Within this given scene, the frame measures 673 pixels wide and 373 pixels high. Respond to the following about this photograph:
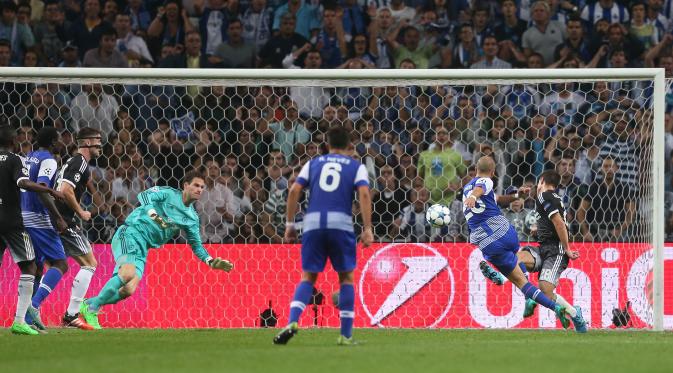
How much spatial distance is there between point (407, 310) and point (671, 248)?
303 centimetres

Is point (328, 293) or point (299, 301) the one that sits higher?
point (299, 301)

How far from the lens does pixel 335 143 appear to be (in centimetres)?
940

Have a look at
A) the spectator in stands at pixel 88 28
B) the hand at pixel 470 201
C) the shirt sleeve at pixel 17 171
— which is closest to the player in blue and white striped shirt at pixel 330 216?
the hand at pixel 470 201

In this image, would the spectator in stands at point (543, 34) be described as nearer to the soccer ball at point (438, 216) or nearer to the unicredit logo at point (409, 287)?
the unicredit logo at point (409, 287)

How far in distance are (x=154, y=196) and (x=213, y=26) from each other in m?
6.49

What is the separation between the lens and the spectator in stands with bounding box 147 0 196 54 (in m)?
17.5

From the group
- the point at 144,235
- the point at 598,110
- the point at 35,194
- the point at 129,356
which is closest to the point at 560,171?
the point at 598,110

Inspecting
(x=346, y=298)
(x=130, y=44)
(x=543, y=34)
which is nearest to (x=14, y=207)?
(x=346, y=298)

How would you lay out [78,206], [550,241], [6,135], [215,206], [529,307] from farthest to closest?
1. [215,206]
2. [550,241]
3. [529,307]
4. [78,206]
5. [6,135]

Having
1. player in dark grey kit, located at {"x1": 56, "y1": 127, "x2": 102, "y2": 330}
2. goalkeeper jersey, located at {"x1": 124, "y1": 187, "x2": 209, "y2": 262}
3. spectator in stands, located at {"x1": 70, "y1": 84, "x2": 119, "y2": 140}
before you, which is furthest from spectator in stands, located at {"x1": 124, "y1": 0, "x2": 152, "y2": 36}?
goalkeeper jersey, located at {"x1": 124, "y1": 187, "x2": 209, "y2": 262}

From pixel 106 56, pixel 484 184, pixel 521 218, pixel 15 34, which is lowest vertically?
pixel 521 218

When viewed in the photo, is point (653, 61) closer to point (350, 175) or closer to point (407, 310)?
point (407, 310)

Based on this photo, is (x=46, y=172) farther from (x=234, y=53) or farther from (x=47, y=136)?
(x=234, y=53)

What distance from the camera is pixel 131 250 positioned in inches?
460
